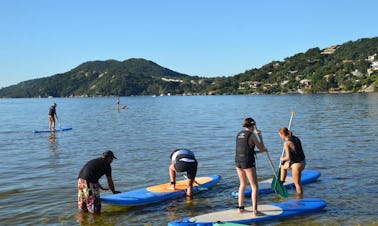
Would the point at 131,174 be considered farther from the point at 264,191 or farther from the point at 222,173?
the point at 264,191

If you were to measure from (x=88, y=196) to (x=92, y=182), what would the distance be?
0.46m

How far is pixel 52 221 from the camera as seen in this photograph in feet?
37.3

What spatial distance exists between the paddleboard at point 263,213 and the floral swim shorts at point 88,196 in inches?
90.8

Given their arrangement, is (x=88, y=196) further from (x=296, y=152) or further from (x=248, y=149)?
(x=296, y=152)

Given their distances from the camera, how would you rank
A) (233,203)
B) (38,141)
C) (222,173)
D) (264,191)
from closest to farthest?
(233,203) → (264,191) → (222,173) → (38,141)

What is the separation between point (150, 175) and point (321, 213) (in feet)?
25.3

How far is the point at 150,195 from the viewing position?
41.9ft

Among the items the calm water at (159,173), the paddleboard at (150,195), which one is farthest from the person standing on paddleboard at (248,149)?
the paddleboard at (150,195)

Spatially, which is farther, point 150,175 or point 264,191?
point 150,175

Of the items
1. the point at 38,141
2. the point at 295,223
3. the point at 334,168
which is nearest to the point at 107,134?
the point at 38,141

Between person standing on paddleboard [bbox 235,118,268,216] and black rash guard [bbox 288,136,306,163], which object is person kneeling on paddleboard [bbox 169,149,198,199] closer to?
person standing on paddleboard [bbox 235,118,268,216]

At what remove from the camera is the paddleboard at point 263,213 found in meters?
10.2

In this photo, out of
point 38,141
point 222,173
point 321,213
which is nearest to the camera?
point 321,213

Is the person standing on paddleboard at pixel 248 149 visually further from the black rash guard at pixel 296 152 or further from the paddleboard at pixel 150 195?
the paddleboard at pixel 150 195
